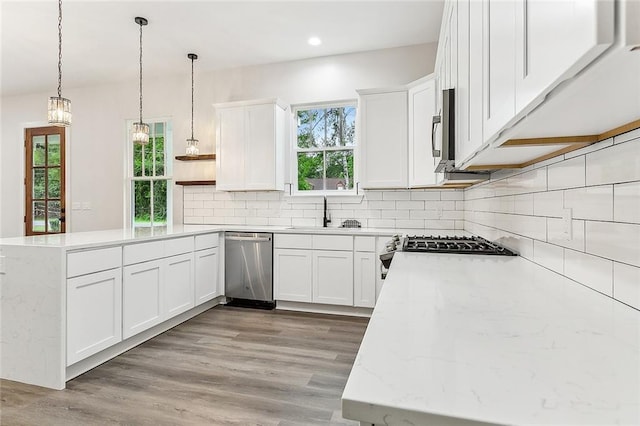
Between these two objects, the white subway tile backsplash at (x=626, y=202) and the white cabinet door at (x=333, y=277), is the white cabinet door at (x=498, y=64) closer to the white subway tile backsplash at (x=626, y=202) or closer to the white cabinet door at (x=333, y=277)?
the white subway tile backsplash at (x=626, y=202)

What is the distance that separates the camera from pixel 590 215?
1.05 m

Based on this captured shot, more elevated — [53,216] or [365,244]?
[53,216]

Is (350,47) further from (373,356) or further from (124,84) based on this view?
(373,356)

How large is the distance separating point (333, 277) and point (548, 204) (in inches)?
97.7

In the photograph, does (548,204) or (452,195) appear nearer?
A: (548,204)

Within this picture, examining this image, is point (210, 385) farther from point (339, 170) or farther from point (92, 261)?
point (339, 170)

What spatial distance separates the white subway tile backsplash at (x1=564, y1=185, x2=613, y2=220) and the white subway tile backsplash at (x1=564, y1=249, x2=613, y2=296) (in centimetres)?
12

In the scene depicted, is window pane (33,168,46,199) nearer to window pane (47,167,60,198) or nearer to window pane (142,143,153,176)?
window pane (47,167,60,198)

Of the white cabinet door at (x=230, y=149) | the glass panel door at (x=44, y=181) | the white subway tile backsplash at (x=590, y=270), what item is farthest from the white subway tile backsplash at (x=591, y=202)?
the glass panel door at (x=44, y=181)

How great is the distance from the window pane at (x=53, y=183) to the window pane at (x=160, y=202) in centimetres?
174

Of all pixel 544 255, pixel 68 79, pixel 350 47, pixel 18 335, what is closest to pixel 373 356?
pixel 544 255

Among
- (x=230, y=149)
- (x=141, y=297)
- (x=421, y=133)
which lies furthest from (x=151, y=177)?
(x=421, y=133)

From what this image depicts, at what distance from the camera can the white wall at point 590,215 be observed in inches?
33.9

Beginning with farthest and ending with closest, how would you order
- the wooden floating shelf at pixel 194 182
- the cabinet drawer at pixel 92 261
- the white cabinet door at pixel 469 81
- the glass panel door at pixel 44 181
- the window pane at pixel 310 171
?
the glass panel door at pixel 44 181
the wooden floating shelf at pixel 194 182
the window pane at pixel 310 171
the cabinet drawer at pixel 92 261
the white cabinet door at pixel 469 81
